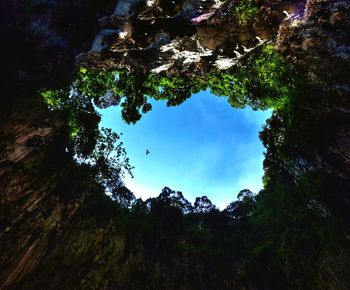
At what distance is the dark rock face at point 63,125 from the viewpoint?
850 inches

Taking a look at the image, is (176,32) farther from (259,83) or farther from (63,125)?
(63,125)

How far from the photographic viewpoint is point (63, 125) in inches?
1111

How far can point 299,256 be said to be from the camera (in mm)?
31469

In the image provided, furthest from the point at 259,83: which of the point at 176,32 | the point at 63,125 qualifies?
the point at 63,125

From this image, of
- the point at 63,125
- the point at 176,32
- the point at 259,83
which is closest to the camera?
the point at 63,125

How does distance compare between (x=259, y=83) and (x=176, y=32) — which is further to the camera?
(x=259, y=83)

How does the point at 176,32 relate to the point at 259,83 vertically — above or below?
below

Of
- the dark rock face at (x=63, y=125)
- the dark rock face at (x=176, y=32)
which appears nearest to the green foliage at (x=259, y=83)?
the dark rock face at (x=63, y=125)

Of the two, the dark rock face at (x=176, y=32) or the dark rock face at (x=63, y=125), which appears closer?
the dark rock face at (x=63, y=125)

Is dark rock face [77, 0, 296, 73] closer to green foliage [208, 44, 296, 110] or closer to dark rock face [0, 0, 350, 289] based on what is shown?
dark rock face [0, 0, 350, 289]

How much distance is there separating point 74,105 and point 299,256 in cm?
2927

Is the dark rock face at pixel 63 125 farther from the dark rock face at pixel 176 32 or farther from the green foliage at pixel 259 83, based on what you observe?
the green foliage at pixel 259 83

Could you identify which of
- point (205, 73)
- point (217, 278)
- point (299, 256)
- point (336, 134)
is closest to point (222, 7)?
point (205, 73)

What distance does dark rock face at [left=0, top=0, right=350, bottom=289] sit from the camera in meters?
21.6
